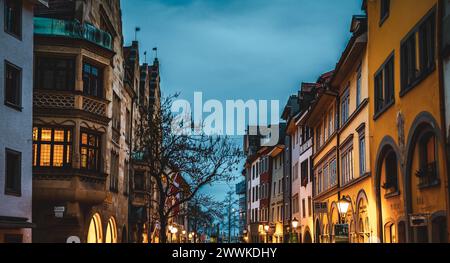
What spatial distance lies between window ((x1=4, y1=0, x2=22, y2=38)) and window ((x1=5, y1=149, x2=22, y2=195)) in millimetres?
4600

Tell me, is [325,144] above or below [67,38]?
below

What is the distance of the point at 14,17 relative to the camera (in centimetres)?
2481

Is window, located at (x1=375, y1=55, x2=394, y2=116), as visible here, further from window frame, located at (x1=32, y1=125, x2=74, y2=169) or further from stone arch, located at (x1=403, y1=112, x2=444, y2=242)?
window frame, located at (x1=32, y1=125, x2=74, y2=169)

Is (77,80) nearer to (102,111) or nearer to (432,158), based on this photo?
(102,111)

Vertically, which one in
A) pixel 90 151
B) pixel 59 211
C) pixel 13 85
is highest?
pixel 13 85

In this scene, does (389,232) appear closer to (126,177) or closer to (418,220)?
(418,220)

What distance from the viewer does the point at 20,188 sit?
24.4m

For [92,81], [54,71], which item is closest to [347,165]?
[92,81]

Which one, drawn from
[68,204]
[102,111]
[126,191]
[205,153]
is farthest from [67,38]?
[126,191]

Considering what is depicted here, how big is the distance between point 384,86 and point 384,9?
2793 millimetres

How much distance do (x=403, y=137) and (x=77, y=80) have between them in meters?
15.6

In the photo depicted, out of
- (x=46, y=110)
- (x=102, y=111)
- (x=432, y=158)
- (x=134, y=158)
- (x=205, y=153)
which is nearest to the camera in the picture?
(x=432, y=158)

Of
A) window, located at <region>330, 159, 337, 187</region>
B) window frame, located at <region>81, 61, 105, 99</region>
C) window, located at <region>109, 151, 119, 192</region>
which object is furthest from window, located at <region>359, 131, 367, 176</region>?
window, located at <region>109, 151, 119, 192</region>

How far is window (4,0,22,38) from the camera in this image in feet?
79.4
